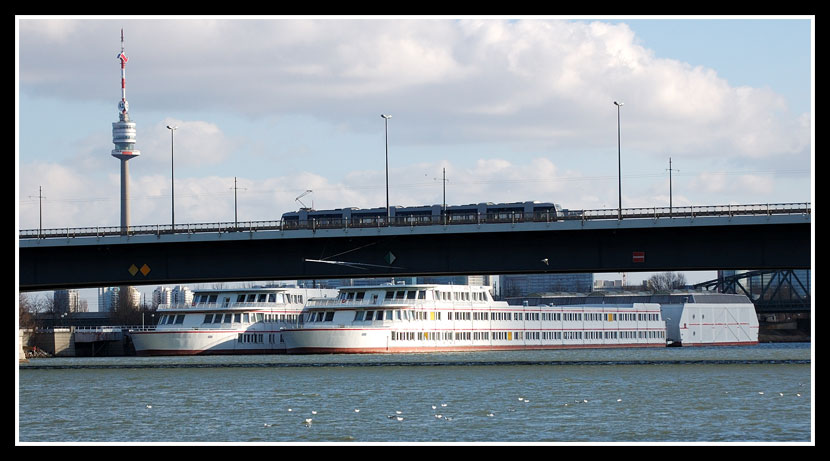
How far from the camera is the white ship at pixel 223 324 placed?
13900 cm

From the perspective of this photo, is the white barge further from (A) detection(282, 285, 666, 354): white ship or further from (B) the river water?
(B) the river water

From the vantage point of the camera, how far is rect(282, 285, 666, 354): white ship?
13012 centimetres

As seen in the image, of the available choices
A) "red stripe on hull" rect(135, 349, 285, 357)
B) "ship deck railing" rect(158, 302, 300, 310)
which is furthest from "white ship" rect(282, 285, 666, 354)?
"ship deck railing" rect(158, 302, 300, 310)

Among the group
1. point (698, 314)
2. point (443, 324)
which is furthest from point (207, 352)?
point (698, 314)

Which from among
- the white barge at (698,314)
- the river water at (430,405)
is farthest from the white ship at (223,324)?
the white barge at (698,314)

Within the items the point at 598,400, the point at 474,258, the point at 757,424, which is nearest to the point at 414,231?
the point at 474,258

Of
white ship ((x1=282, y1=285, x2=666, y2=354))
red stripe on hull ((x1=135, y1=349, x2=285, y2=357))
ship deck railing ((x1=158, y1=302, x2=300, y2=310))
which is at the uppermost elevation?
ship deck railing ((x1=158, y1=302, x2=300, y2=310))

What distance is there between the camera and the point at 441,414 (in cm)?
5053

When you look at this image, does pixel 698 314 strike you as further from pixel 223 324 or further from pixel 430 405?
pixel 430 405

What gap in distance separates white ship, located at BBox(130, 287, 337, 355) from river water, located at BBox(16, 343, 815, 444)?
52862mm

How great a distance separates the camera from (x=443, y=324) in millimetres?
141000

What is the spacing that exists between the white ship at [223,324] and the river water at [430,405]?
5286cm

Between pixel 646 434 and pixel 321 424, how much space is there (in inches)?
466
